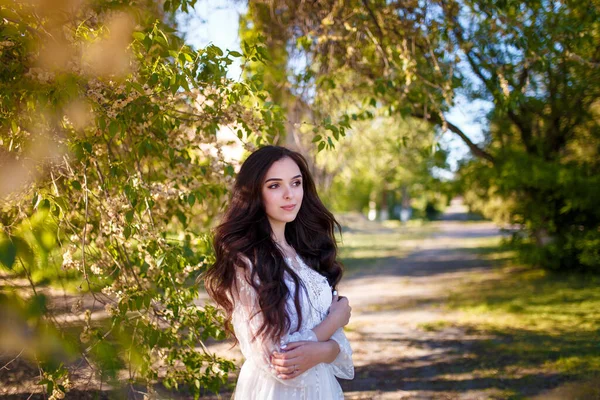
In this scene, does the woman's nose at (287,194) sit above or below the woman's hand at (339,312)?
above

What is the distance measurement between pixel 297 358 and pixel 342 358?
393mm

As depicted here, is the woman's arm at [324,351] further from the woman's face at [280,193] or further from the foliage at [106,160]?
the foliage at [106,160]

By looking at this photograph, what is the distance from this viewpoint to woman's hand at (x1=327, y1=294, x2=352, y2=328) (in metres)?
2.46

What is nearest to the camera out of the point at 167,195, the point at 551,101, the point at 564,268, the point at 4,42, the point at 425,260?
the point at 4,42

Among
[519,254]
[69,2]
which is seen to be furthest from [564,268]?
[69,2]

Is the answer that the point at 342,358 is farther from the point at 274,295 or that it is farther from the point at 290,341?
the point at 274,295

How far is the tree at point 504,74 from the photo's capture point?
17.9 ft

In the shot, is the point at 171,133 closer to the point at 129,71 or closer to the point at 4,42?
the point at 129,71

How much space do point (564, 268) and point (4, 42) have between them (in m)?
12.2

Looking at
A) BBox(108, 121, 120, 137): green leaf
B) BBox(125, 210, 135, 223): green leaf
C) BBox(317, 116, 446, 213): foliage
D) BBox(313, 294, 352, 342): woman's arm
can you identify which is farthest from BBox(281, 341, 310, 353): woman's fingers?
BBox(317, 116, 446, 213): foliage

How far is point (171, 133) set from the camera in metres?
3.72

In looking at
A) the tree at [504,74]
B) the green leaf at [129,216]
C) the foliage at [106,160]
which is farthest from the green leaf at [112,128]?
the tree at [504,74]

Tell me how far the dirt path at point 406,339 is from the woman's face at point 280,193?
123 inches

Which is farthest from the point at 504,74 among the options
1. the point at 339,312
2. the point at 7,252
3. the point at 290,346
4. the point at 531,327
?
the point at 7,252
